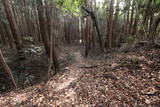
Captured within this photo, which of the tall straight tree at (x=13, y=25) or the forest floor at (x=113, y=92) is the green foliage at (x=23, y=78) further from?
the forest floor at (x=113, y=92)

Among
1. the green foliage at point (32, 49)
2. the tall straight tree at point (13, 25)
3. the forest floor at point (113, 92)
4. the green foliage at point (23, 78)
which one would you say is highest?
the tall straight tree at point (13, 25)

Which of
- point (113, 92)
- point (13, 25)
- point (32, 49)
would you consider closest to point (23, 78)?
point (32, 49)

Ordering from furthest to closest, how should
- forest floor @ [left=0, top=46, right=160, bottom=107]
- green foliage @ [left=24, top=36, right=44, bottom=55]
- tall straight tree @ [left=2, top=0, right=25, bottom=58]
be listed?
tall straight tree @ [left=2, top=0, right=25, bottom=58]
green foliage @ [left=24, top=36, right=44, bottom=55]
forest floor @ [left=0, top=46, right=160, bottom=107]

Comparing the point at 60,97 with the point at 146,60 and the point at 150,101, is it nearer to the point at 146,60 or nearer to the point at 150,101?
the point at 150,101

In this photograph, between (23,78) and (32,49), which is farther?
(23,78)

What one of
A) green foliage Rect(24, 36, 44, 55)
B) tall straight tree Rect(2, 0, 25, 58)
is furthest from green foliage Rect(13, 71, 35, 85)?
tall straight tree Rect(2, 0, 25, 58)

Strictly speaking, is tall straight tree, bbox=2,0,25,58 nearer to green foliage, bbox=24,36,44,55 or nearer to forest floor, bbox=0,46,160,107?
green foliage, bbox=24,36,44,55

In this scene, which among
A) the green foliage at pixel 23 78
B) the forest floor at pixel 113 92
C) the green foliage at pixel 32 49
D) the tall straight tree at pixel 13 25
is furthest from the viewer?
the tall straight tree at pixel 13 25

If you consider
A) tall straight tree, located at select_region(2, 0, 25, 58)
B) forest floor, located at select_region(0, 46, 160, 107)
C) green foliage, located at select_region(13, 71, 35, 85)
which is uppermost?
tall straight tree, located at select_region(2, 0, 25, 58)

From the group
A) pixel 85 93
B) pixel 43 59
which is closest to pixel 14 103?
pixel 85 93

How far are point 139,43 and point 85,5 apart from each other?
4.84 meters

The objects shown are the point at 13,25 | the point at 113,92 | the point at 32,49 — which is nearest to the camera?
the point at 113,92

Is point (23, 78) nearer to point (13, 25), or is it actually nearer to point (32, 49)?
point (32, 49)

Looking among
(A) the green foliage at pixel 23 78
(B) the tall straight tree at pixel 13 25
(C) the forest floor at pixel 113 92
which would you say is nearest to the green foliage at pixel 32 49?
(B) the tall straight tree at pixel 13 25
